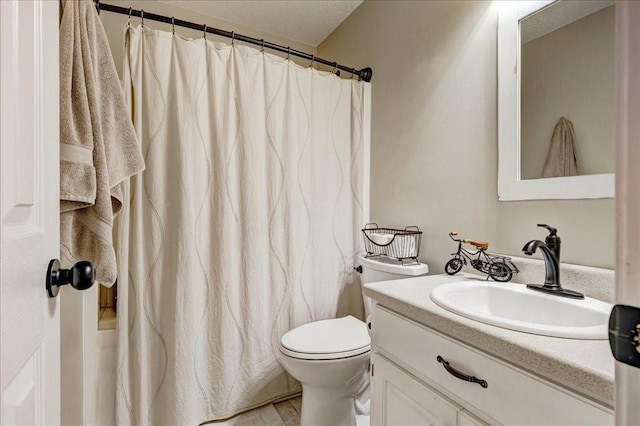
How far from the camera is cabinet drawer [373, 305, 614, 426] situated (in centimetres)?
55

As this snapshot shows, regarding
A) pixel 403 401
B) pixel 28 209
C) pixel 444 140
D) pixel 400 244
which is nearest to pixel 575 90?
pixel 444 140

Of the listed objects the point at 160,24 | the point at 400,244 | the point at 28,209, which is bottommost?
the point at 400,244

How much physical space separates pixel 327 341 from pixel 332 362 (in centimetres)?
12

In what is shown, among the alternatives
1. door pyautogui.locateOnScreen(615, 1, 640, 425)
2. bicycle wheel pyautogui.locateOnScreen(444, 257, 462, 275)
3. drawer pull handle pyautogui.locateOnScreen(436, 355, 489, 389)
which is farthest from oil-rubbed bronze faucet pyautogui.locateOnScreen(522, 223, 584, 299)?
door pyautogui.locateOnScreen(615, 1, 640, 425)

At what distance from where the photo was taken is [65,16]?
85 cm

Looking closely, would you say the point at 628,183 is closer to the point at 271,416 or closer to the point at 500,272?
the point at 500,272

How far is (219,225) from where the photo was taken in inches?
61.3

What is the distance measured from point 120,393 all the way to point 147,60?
1467mm

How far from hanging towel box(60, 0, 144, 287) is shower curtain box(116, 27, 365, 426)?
1.46ft

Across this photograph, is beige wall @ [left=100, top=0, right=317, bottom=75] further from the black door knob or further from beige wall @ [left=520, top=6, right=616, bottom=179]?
beige wall @ [left=520, top=6, right=616, bottom=179]

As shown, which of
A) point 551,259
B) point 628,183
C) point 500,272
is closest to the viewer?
point 628,183

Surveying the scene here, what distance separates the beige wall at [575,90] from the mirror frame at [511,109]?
0.08 ft

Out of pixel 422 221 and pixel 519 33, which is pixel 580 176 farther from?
pixel 422 221

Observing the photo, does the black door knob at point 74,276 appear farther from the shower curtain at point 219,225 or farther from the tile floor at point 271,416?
the tile floor at point 271,416
